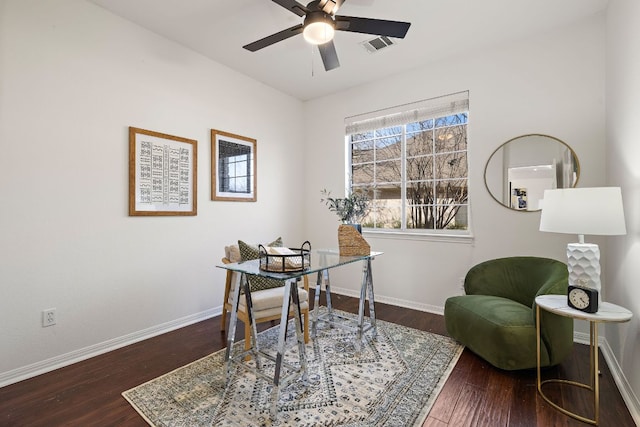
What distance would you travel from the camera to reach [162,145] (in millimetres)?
2877

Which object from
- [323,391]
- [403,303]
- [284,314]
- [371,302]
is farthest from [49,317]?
[403,303]

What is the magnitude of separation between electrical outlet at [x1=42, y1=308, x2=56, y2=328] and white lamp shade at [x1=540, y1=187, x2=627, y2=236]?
3.50 meters

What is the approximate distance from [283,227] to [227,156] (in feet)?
4.14

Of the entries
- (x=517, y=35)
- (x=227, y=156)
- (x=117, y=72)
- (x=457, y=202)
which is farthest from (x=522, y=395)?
(x=117, y=72)

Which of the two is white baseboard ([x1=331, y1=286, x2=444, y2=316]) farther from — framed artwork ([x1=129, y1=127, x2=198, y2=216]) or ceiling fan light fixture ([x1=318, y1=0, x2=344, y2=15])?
ceiling fan light fixture ([x1=318, y1=0, x2=344, y2=15])

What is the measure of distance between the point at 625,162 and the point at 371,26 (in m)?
1.91

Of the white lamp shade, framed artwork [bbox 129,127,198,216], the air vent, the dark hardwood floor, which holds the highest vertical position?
the air vent

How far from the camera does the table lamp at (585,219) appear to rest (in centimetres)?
172

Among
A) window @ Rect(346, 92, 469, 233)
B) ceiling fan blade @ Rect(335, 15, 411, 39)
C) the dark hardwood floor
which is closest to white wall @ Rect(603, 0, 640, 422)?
the dark hardwood floor

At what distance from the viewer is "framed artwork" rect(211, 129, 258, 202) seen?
11.0ft

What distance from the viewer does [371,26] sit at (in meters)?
2.04

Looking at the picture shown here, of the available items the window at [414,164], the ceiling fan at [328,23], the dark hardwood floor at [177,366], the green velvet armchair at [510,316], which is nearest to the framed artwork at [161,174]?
the dark hardwood floor at [177,366]

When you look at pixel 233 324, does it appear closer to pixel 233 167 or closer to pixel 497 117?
pixel 233 167

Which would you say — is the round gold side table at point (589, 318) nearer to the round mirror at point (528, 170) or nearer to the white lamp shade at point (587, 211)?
the white lamp shade at point (587, 211)
